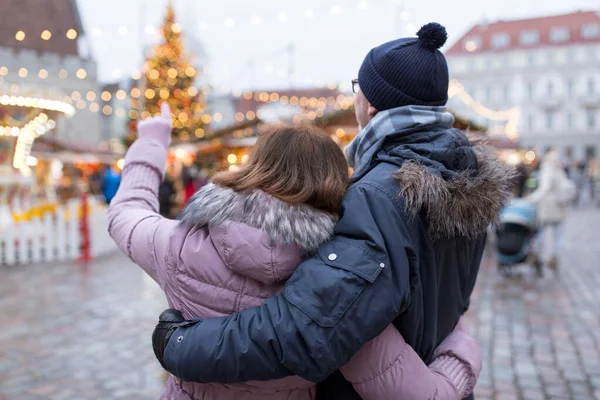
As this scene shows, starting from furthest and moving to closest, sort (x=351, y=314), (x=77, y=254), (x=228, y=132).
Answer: (x=228, y=132) < (x=77, y=254) < (x=351, y=314)

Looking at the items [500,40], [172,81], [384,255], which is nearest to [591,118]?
[500,40]

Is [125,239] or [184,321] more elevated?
[125,239]

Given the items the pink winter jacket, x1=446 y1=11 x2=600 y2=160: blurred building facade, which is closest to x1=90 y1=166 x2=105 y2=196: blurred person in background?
the pink winter jacket

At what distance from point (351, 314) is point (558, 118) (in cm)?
6057

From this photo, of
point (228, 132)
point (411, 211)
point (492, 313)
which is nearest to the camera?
point (411, 211)

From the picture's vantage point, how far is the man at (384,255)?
1.37m

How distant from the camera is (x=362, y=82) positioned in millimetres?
1722

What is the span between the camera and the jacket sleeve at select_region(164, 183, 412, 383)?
136cm

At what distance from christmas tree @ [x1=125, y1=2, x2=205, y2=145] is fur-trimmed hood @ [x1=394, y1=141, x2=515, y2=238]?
799 inches

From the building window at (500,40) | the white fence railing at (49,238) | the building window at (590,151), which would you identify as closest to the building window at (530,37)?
the building window at (500,40)

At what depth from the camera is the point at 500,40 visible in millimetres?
54156

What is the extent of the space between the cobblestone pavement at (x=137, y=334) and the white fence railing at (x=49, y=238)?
848 millimetres

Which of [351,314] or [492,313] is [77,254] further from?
[351,314]

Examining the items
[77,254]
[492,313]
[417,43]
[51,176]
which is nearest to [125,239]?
[417,43]
